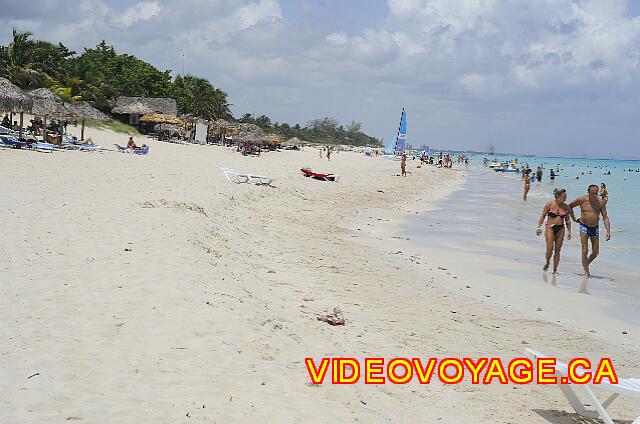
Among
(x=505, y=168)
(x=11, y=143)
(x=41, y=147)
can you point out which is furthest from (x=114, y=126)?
(x=505, y=168)

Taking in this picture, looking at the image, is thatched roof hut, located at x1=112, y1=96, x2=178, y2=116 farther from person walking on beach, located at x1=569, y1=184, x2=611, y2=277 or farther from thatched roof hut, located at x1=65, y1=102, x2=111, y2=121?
person walking on beach, located at x1=569, y1=184, x2=611, y2=277

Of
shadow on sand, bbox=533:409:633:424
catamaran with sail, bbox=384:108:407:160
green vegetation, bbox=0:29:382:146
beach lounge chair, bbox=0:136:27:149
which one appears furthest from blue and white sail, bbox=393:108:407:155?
shadow on sand, bbox=533:409:633:424

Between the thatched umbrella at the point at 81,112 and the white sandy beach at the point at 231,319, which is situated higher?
the thatched umbrella at the point at 81,112

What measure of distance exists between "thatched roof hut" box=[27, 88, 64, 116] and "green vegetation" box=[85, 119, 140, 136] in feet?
42.4

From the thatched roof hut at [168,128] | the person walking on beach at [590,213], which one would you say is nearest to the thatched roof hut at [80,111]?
the thatched roof hut at [168,128]

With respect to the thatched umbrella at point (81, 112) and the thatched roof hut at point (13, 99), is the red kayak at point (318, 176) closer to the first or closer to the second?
the thatched roof hut at point (13, 99)

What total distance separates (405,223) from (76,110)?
22.5 meters

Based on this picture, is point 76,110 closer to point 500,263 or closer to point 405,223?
point 405,223

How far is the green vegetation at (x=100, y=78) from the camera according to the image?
43088 millimetres

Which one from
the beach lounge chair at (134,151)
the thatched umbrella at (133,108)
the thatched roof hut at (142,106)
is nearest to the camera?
the beach lounge chair at (134,151)

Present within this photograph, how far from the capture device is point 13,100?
77.9 feet

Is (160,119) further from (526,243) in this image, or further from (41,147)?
(526,243)

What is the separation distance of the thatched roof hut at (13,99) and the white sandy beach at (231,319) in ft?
43.0

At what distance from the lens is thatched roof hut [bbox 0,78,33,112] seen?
23417 millimetres
